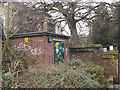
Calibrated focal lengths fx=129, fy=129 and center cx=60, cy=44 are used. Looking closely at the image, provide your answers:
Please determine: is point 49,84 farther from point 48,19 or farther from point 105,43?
point 105,43

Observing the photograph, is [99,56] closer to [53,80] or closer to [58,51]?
[58,51]

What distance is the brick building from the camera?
7687 millimetres

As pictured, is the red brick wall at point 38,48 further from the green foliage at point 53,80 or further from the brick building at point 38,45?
the green foliage at point 53,80

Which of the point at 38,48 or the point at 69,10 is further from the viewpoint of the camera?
the point at 69,10

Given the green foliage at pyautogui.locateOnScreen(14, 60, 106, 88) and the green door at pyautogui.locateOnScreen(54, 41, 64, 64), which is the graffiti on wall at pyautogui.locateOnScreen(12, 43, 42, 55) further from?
the green foliage at pyautogui.locateOnScreen(14, 60, 106, 88)

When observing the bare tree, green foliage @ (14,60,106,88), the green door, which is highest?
the bare tree

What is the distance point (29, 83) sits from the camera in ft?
15.2

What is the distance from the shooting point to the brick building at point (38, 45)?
769 cm

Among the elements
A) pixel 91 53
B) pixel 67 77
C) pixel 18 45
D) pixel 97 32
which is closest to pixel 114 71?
pixel 91 53

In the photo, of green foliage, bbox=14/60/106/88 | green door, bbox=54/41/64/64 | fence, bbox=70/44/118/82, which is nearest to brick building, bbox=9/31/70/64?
green door, bbox=54/41/64/64

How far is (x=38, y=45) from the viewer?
7.79 m

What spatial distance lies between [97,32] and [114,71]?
43.3 ft

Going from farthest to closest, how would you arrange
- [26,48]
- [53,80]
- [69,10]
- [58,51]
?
[69,10], [58,51], [26,48], [53,80]

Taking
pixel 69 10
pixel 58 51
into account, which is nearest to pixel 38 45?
pixel 58 51
